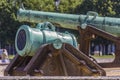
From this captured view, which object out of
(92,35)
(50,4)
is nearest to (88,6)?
(50,4)

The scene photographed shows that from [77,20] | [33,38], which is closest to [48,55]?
[33,38]

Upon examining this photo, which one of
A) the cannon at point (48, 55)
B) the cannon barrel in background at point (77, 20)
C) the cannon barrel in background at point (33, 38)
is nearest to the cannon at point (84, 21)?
the cannon barrel in background at point (77, 20)

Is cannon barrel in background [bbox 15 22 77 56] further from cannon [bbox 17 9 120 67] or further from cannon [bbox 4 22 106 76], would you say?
cannon [bbox 17 9 120 67]

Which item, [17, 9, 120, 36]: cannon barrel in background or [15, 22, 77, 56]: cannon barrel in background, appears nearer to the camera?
[15, 22, 77, 56]: cannon barrel in background

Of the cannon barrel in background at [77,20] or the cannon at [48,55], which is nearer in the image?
the cannon at [48,55]

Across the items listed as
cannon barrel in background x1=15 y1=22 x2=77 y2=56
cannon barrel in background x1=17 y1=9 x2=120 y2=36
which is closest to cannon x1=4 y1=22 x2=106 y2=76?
cannon barrel in background x1=15 y1=22 x2=77 y2=56

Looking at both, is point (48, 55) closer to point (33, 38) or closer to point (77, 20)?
point (33, 38)

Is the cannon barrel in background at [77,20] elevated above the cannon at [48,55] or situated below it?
above

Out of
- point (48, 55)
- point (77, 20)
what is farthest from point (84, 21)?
point (48, 55)

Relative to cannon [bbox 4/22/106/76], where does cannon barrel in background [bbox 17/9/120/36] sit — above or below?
above

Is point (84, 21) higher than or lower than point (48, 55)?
higher

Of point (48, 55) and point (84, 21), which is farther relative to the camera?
point (84, 21)

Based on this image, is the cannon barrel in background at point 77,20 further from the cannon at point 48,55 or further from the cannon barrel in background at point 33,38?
the cannon barrel in background at point 33,38

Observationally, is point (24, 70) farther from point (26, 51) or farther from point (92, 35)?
point (92, 35)
